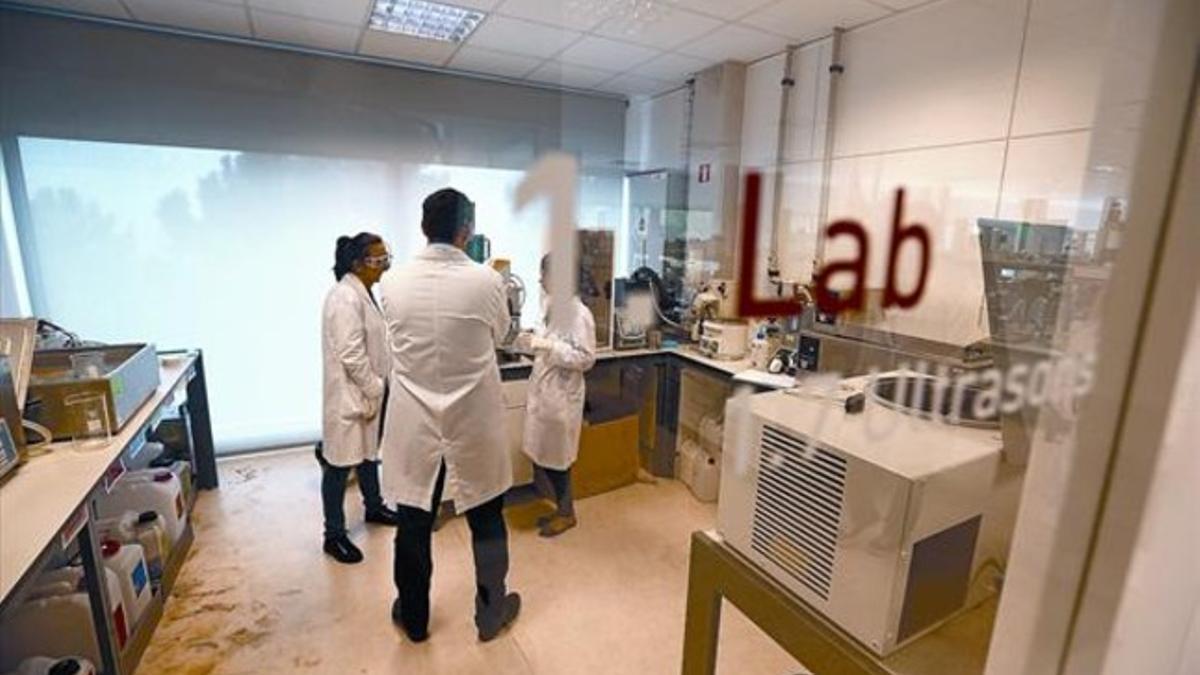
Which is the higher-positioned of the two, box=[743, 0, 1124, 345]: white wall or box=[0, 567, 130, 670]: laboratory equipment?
box=[743, 0, 1124, 345]: white wall

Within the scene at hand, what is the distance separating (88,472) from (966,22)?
2756 millimetres

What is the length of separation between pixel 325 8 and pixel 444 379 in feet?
6.28

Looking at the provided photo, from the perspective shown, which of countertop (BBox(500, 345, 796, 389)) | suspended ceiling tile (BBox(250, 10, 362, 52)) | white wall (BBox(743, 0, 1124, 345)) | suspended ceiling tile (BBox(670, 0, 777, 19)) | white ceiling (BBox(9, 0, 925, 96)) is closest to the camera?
white wall (BBox(743, 0, 1124, 345))

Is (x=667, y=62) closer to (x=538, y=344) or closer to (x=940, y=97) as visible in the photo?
(x=940, y=97)

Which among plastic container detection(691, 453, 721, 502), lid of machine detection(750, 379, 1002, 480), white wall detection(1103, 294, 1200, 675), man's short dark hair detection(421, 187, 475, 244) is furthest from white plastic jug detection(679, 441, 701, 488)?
white wall detection(1103, 294, 1200, 675)

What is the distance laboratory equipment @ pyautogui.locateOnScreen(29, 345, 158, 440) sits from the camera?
62.6 inches

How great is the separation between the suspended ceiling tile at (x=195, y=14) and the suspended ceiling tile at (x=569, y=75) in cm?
149

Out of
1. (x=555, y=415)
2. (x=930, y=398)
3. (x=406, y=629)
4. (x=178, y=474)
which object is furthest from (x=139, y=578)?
(x=930, y=398)

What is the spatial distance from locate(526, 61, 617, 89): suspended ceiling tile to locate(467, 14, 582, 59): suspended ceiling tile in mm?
49

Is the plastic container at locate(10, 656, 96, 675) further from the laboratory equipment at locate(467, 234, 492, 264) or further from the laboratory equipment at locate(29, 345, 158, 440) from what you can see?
the laboratory equipment at locate(467, 234, 492, 264)

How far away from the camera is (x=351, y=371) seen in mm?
2076

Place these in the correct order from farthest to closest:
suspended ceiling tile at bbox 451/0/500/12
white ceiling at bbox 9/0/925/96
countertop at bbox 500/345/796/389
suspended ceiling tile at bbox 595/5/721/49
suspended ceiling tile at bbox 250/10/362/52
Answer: suspended ceiling tile at bbox 250/10/362/52
suspended ceiling tile at bbox 451/0/500/12
white ceiling at bbox 9/0/925/96
suspended ceiling tile at bbox 595/5/721/49
countertop at bbox 500/345/796/389

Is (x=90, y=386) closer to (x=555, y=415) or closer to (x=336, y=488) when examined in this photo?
(x=336, y=488)

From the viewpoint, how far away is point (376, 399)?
7.13 ft
